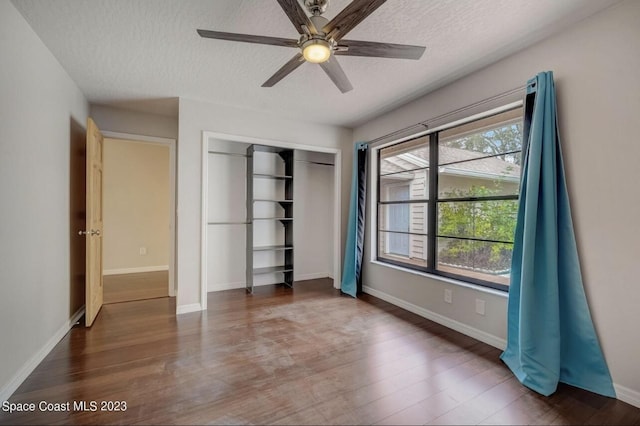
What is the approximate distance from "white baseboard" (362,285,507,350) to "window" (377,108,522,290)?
449 millimetres

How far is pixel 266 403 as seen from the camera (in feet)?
5.98

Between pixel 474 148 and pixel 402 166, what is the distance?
3.39ft

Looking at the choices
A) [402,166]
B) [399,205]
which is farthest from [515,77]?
[399,205]

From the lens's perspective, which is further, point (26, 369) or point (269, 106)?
point (269, 106)

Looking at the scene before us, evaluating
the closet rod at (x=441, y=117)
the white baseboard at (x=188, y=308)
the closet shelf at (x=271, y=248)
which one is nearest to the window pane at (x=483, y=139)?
the closet rod at (x=441, y=117)

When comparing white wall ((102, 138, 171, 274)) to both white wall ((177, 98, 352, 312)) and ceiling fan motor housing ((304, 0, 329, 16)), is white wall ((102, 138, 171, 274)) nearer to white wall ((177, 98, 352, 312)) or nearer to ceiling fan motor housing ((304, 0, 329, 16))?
white wall ((177, 98, 352, 312))

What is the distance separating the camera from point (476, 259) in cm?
291

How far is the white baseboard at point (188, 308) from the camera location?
133 inches

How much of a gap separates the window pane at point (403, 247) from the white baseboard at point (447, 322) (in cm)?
51

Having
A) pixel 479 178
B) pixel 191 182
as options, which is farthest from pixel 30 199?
pixel 479 178

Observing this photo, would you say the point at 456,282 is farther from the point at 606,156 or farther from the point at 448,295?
the point at 606,156

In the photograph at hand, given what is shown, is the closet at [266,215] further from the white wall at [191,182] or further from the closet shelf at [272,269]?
the white wall at [191,182]

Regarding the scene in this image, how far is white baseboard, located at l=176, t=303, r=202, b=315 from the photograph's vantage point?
3.38 metres

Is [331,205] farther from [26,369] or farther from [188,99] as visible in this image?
[26,369]
